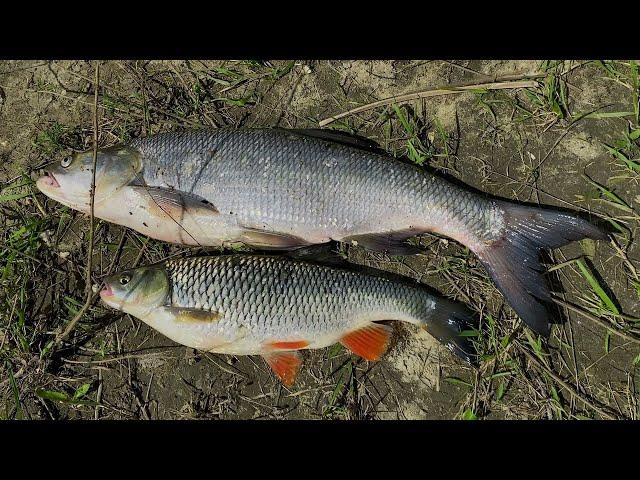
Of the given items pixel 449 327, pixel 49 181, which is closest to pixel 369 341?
pixel 449 327

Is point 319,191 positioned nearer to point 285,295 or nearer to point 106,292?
point 285,295

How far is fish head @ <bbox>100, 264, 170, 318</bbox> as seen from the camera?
285cm

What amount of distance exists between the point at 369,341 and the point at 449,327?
0.50 m

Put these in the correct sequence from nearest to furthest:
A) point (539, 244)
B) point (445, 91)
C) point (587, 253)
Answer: point (539, 244) < point (587, 253) < point (445, 91)

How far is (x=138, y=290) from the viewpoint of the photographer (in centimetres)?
286

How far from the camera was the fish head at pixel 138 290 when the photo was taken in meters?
2.85

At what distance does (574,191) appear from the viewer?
3.31m

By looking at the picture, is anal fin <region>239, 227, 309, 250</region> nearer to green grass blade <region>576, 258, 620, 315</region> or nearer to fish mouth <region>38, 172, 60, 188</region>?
fish mouth <region>38, 172, 60, 188</region>

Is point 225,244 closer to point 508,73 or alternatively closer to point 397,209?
point 397,209

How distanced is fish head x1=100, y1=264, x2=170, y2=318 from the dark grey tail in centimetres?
162

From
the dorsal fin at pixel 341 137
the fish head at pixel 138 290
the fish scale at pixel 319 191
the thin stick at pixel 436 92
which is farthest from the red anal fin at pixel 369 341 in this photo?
the thin stick at pixel 436 92

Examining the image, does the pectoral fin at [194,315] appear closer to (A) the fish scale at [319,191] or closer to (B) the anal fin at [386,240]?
(A) the fish scale at [319,191]
